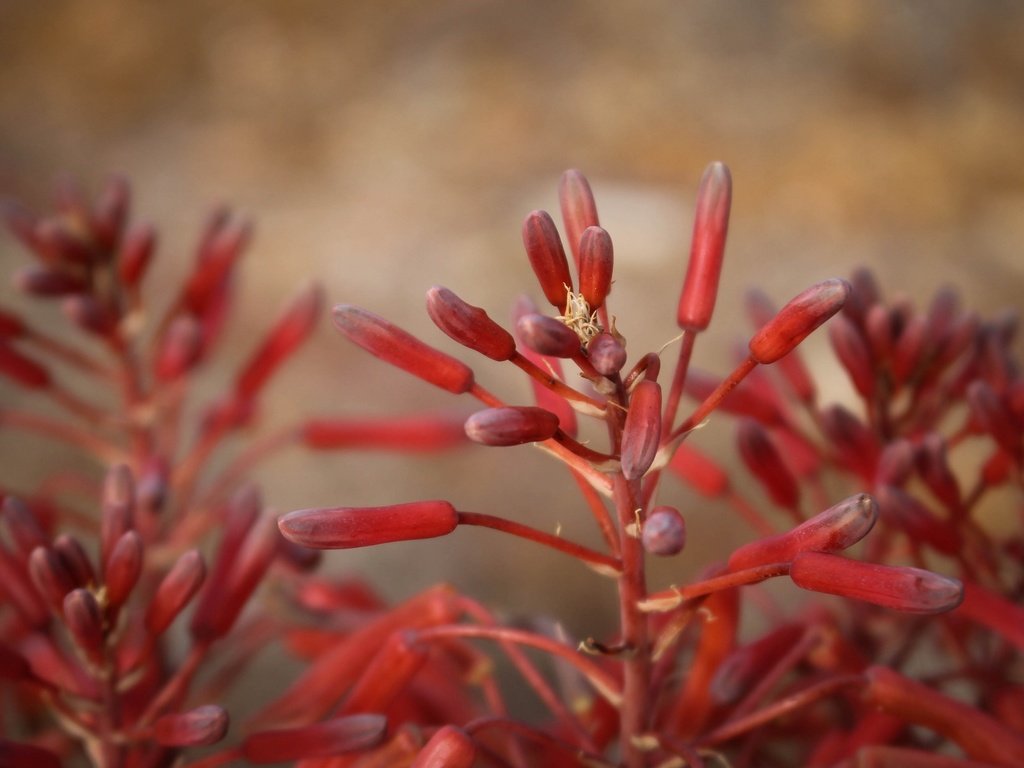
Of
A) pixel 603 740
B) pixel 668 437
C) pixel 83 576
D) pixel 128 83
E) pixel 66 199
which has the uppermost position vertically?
pixel 128 83

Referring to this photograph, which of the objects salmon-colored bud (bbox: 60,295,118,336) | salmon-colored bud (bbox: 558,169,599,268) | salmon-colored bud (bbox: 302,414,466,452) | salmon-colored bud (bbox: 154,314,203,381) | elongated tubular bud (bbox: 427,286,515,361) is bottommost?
salmon-colored bud (bbox: 302,414,466,452)

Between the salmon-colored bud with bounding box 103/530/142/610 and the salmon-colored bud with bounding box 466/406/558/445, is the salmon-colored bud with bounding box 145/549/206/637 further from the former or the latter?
the salmon-colored bud with bounding box 466/406/558/445

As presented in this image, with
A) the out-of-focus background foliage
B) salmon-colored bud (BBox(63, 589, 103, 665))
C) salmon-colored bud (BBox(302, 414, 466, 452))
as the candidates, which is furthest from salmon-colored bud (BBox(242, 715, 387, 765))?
the out-of-focus background foliage

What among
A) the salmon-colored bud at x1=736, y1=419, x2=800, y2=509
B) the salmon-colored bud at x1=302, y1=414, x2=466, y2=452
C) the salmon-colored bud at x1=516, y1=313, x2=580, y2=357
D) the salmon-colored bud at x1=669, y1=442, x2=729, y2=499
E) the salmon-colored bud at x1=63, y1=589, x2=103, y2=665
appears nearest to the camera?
the salmon-colored bud at x1=516, y1=313, x2=580, y2=357

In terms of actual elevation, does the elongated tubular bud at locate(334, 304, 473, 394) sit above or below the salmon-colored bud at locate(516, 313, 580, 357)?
below

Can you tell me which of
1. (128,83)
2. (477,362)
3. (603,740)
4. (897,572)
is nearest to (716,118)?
(477,362)

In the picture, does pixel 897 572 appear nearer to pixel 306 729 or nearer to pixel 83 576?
→ pixel 306 729

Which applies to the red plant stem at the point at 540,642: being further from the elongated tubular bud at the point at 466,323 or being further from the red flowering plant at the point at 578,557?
the elongated tubular bud at the point at 466,323

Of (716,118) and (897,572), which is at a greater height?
(716,118)

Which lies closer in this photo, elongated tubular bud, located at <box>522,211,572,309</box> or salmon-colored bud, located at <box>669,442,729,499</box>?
elongated tubular bud, located at <box>522,211,572,309</box>
